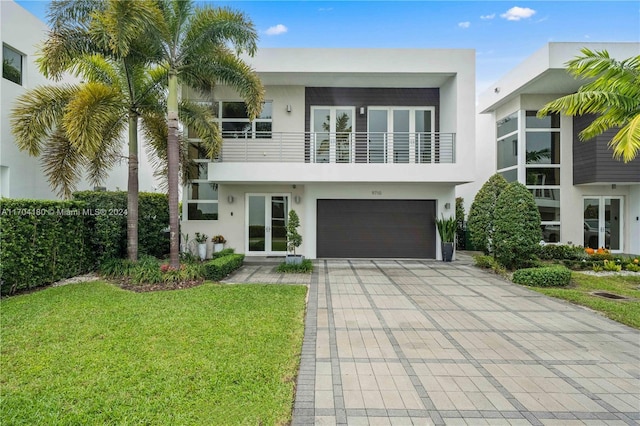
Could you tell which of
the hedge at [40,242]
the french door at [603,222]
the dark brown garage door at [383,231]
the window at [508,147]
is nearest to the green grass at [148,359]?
the hedge at [40,242]

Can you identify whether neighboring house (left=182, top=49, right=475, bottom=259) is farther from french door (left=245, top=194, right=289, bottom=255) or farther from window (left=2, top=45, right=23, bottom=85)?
window (left=2, top=45, right=23, bottom=85)

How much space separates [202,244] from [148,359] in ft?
29.8

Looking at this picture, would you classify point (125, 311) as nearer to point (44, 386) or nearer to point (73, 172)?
point (44, 386)

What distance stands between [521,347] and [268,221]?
34.3ft

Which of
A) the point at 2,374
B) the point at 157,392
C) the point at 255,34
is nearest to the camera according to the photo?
the point at 157,392

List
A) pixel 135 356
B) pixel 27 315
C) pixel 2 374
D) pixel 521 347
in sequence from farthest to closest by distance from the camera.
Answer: pixel 27 315 → pixel 521 347 → pixel 135 356 → pixel 2 374

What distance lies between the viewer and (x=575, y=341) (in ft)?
16.3

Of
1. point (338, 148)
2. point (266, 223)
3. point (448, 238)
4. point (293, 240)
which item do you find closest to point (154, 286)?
point (293, 240)

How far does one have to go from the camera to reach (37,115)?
8250 mm

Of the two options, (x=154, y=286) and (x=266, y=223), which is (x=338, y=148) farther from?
(x=154, y=286)

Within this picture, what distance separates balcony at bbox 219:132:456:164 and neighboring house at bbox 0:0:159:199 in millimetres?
6733

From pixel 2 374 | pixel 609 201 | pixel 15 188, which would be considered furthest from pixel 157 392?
pixel 609 201

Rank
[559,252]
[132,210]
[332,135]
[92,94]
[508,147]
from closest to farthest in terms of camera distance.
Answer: [92,94] → [132,210] → [559,252] → [332,135] → [508,147]

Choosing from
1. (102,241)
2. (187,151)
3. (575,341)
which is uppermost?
(187,151)
